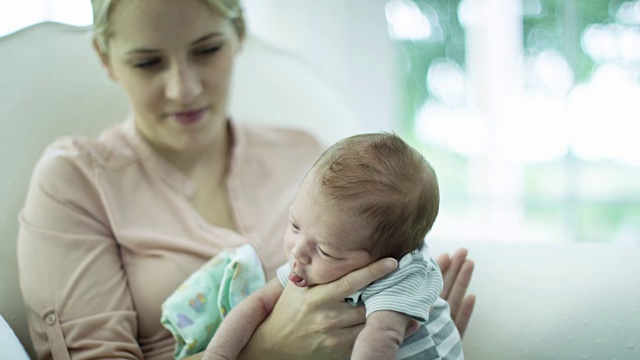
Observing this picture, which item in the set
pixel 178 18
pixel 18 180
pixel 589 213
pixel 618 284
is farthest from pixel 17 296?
pixel 589 213

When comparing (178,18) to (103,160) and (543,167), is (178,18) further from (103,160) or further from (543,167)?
(543,167)

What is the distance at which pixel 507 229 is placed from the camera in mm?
4309

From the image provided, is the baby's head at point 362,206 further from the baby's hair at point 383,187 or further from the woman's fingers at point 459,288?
the woman's fingers at point 459,288

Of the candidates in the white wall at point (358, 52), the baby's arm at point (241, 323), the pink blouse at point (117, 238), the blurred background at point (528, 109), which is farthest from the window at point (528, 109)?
the baby's arm at point (241, 323)

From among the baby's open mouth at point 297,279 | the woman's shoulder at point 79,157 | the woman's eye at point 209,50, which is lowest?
the baby's open mouth at point 297,279

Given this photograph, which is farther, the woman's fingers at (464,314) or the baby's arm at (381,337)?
the woman's fingers at (464,314)

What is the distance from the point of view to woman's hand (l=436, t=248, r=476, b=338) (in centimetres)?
126

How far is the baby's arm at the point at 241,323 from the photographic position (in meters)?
1.01

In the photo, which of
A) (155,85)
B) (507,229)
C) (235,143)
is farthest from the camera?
(507,229)

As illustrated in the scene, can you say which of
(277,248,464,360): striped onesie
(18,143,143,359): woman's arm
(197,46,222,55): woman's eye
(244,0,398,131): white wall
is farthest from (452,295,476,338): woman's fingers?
(244,0,398,131): white wall

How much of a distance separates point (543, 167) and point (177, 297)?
11.6 ft

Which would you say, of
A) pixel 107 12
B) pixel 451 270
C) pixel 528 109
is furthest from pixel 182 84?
pixel 528 109

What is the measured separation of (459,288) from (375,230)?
1.36 ft

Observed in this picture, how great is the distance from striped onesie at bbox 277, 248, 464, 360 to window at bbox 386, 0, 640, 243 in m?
3.17
